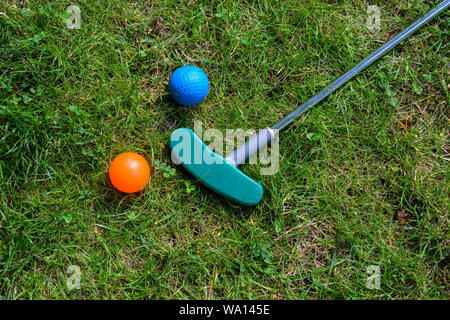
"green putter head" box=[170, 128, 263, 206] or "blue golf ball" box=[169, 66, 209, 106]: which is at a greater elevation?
"blue golf ball" box=[169, 66, 209, 106]

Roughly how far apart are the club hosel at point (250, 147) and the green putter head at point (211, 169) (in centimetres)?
6

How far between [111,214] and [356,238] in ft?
4.48

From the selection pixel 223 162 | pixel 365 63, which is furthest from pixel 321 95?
pixel 223 162

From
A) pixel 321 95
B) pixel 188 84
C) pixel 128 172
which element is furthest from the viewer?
pixel 321 95

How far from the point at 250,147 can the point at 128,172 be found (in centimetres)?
65

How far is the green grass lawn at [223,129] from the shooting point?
2084 millimetres

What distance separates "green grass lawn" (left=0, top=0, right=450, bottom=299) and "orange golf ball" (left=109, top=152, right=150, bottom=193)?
6.8 inches

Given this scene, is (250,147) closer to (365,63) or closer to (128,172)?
(128,172)

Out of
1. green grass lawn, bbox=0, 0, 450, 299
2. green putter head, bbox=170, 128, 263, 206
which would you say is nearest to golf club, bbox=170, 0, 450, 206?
green putter head, bbox=170, 128, 263, 206

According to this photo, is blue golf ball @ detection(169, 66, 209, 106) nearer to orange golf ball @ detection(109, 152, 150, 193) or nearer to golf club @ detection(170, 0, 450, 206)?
golf club @ detection(170, 0, 450, 206)

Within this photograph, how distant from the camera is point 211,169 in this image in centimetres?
210

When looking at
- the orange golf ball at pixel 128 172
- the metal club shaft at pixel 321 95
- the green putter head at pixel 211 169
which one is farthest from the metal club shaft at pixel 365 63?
the orange golf ball at pixel 128 172

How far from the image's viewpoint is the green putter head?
6.86 ft

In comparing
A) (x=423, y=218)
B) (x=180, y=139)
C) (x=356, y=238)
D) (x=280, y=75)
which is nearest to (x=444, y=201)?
(x=423, y=218)
